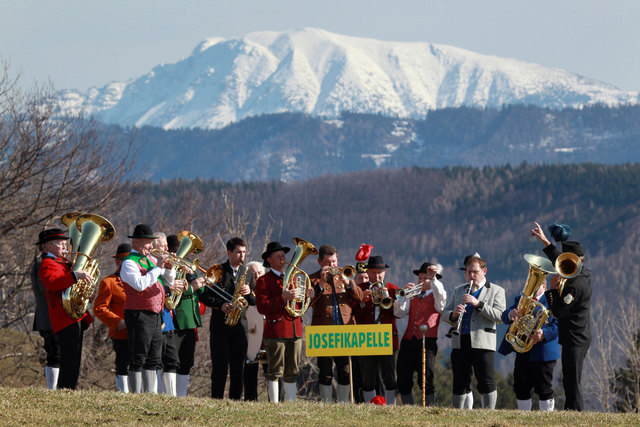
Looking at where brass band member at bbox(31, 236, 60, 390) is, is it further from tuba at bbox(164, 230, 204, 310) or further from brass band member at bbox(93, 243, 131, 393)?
tuba at bbox(164, 230, 204, 310)

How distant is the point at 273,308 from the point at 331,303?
3.53ft

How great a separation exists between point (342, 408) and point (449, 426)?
1432mm

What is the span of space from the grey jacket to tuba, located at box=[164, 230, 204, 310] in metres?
3.32

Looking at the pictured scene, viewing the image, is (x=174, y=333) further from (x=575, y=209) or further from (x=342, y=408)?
(x=575, y=209)

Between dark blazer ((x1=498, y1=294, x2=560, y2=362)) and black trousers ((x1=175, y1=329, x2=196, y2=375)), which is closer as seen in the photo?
dark blazer ((x1=498, y1=294, x2=560, y2=362))

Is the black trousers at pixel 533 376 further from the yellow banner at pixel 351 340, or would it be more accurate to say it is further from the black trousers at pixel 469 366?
the yellow banner at pixel 351 340

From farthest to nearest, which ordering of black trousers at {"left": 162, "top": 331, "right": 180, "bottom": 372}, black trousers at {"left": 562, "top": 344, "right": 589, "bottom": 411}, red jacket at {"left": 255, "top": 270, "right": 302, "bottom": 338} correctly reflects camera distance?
1. black trousers at {"left": 162, "top": 331, "right": 180, "bottom": 372}
2. red jacket at {"left": 255, "top": 270, "right": 302, "bottom": 338}
3. black trousers at {"left": 562, "top": 344, "right": 589, "bottom": 411}

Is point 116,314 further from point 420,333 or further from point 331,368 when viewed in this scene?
point 420,333

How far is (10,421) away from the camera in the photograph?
10602 mm

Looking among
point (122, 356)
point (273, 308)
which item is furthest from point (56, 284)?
point (273, 308)

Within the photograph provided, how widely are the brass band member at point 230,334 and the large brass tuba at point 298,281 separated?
623 mm

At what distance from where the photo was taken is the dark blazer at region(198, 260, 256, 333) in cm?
1327

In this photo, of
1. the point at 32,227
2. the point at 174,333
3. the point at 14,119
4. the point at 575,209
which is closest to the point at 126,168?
the point at 14,119

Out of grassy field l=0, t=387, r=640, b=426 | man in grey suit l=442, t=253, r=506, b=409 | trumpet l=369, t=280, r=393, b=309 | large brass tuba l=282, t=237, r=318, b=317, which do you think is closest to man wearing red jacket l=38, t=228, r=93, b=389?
grassy field l=0, t=387, r=640, b=426
